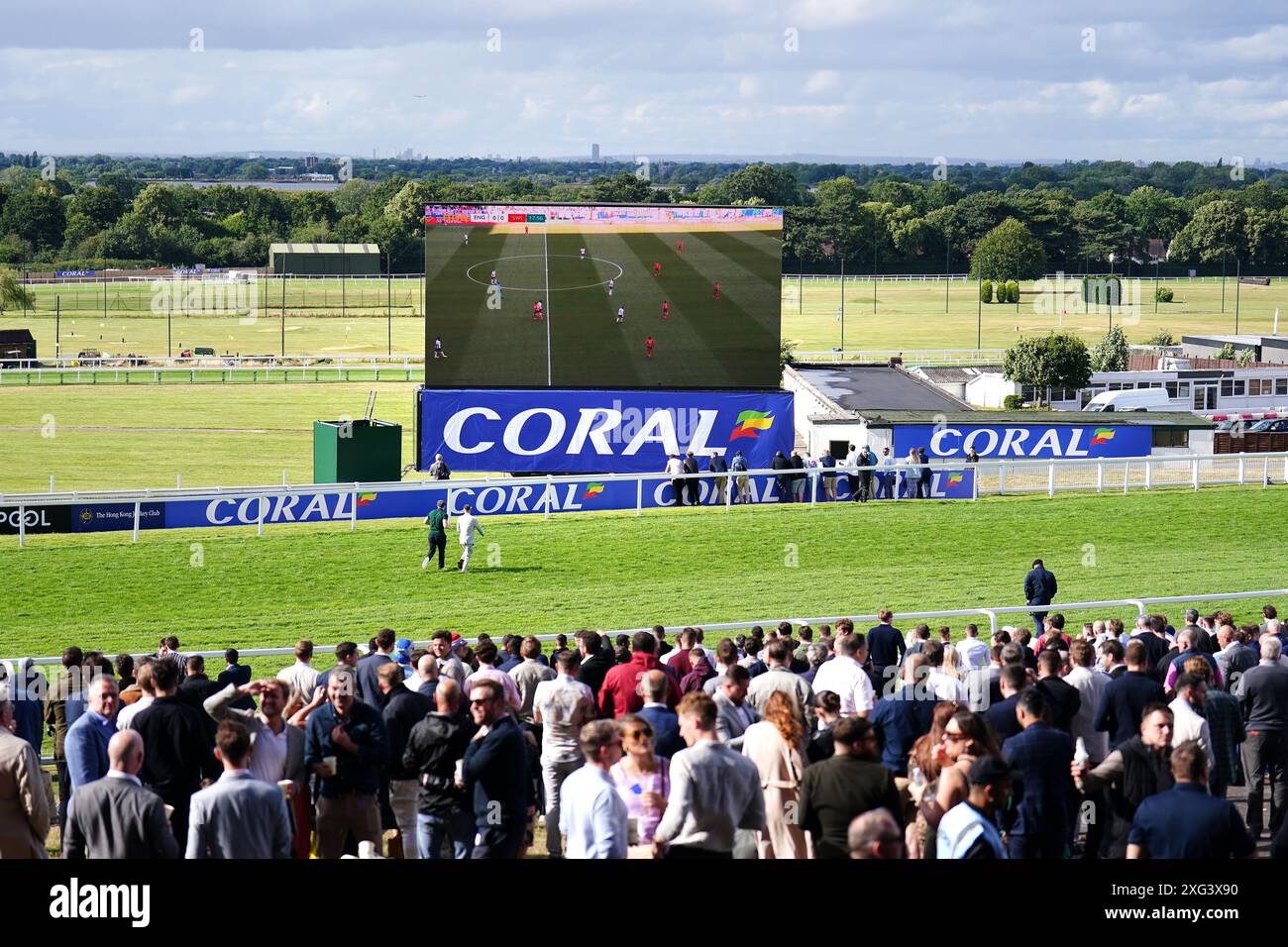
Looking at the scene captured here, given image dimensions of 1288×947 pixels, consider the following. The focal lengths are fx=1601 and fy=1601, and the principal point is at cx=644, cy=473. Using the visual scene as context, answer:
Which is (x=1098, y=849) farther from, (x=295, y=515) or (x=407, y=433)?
(x=407, y=433)

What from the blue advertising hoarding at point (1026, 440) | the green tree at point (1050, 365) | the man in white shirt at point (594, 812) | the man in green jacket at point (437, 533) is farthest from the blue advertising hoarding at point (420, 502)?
the green tree at point (1050, 365)

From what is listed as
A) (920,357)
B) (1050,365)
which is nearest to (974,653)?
(1050,365)

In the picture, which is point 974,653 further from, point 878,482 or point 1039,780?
point 878,482

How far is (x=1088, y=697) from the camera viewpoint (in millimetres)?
9031

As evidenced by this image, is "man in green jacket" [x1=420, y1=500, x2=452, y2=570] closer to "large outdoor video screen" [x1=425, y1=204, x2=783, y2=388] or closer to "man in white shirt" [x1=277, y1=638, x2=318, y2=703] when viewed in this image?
"large outdoor video screen" [x1=425, y1=204, x2=783, y2=388]

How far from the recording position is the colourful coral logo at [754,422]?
27.5 metres

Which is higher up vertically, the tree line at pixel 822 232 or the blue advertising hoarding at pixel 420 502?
the tree line at pixel 822 232

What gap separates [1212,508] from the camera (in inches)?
936

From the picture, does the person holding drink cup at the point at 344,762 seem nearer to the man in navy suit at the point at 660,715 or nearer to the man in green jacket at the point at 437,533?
the man in navy suit at the point at 660,715

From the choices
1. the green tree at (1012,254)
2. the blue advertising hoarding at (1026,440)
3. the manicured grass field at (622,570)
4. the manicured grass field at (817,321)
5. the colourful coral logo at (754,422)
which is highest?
Result: the green tree at (1012,254)

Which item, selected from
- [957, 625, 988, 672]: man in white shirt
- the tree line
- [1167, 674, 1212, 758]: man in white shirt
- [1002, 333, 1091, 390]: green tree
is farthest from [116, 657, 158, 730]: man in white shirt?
the tree line

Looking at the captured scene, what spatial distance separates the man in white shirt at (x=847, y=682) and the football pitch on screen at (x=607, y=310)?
61.5 ft

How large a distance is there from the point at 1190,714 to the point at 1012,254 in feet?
364

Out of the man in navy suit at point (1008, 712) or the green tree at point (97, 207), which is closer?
the man in navy suit at point (1008, 712)
